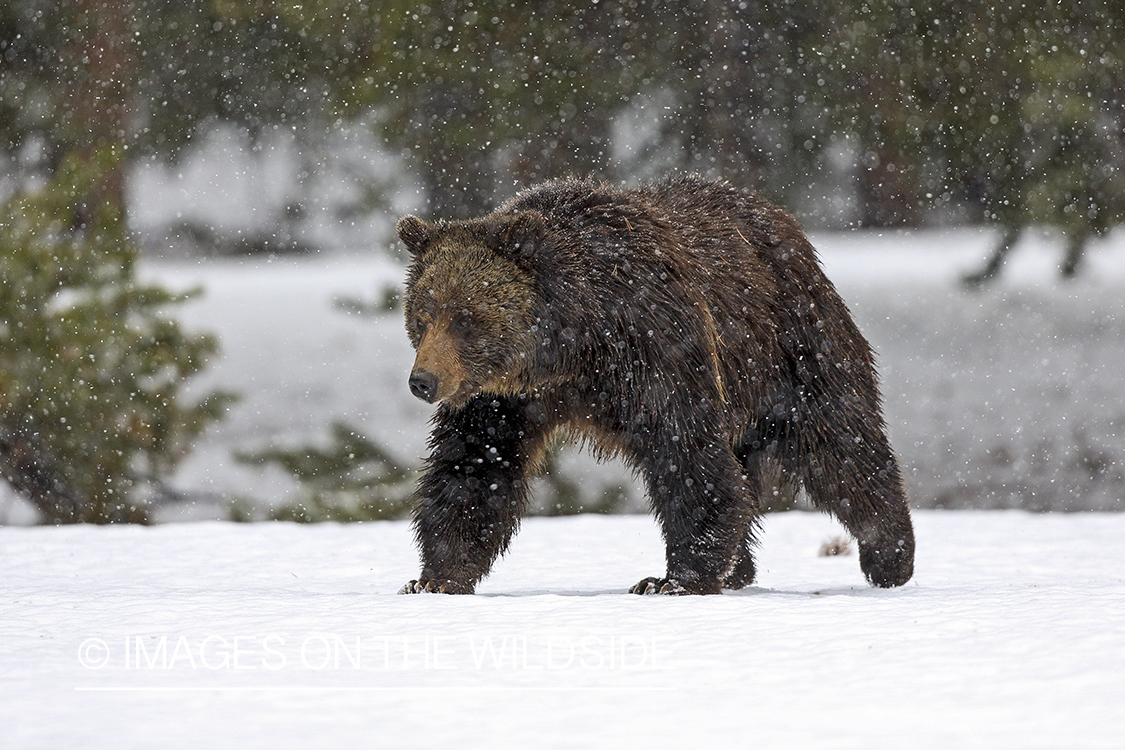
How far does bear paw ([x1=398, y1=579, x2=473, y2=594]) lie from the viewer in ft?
17.5

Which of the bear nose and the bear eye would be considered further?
the bear eye

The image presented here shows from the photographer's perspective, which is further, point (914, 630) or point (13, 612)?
point (13, 612)

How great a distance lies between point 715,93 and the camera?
44.8 feet

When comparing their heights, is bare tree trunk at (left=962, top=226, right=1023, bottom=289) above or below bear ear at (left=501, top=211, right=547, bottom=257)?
above

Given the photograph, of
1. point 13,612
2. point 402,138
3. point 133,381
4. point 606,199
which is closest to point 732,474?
point 606,199

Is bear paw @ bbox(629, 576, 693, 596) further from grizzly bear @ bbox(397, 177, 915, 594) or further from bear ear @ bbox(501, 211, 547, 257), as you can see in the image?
bear ear @ bbox(501, 211, 547, 257)

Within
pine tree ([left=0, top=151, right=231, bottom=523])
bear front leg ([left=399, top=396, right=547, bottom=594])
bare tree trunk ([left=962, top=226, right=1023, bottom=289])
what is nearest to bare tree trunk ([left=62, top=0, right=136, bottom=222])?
pine tree ([left=0, top=151, right=231, bottom=523])

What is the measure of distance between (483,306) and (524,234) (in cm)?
34

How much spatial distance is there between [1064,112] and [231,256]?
15677 mm

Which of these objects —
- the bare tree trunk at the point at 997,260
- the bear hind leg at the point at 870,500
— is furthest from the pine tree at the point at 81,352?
the bare tree trunk at the point at 997,260

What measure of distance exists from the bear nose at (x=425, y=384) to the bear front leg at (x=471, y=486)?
566 mm

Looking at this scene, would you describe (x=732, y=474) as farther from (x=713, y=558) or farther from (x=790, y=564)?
Answer: (x=790, y=564)

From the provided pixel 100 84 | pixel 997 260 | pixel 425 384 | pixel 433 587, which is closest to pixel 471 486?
pixel 433 587

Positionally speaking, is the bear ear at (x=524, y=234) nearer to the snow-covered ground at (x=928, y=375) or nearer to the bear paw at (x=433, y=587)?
the bear paw at (x=433, y=587)
